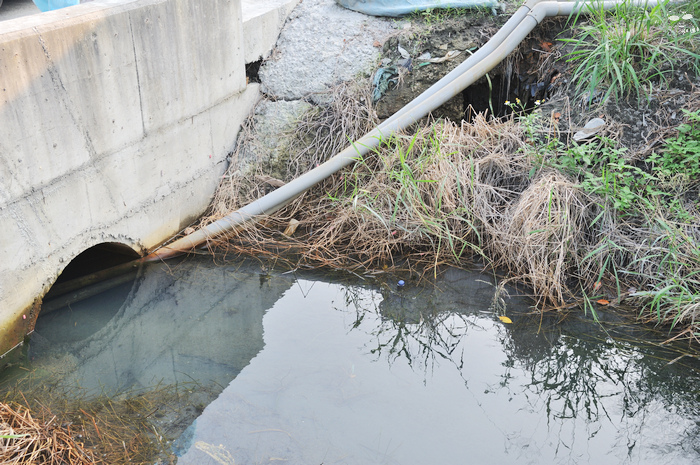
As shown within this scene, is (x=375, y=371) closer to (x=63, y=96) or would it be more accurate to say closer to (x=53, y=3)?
(x=63, y=96)

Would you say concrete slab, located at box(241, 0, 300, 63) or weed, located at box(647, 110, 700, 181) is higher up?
concrete slab, located at box(241, 0, 300, 63)

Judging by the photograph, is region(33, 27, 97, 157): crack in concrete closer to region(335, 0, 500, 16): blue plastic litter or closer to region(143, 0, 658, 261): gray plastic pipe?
region(143, 0, 658, 261): gray plastic pipe

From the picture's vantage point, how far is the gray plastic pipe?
4523mm

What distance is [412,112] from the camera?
4672mm

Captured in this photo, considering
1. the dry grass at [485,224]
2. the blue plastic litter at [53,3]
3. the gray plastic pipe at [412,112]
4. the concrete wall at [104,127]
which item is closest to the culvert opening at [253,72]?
the concrete wall at [104,127]

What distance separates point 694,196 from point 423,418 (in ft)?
8.17

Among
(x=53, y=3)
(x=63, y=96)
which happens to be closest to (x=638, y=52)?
(x=63, y=96)

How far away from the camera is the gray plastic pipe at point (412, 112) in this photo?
14.8 feet

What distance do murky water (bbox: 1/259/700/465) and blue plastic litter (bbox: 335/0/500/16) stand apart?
2.70 m

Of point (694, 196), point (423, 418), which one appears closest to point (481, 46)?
point (694, 196)

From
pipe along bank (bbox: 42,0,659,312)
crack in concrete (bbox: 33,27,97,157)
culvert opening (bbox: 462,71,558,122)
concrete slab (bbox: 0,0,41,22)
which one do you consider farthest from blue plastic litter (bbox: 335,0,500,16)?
crack in concrete (bbox: 33,27,97,157)

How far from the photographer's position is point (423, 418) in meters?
3.03

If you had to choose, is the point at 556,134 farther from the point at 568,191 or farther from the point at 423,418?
the point at 423,418

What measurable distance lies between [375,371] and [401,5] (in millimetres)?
3750
